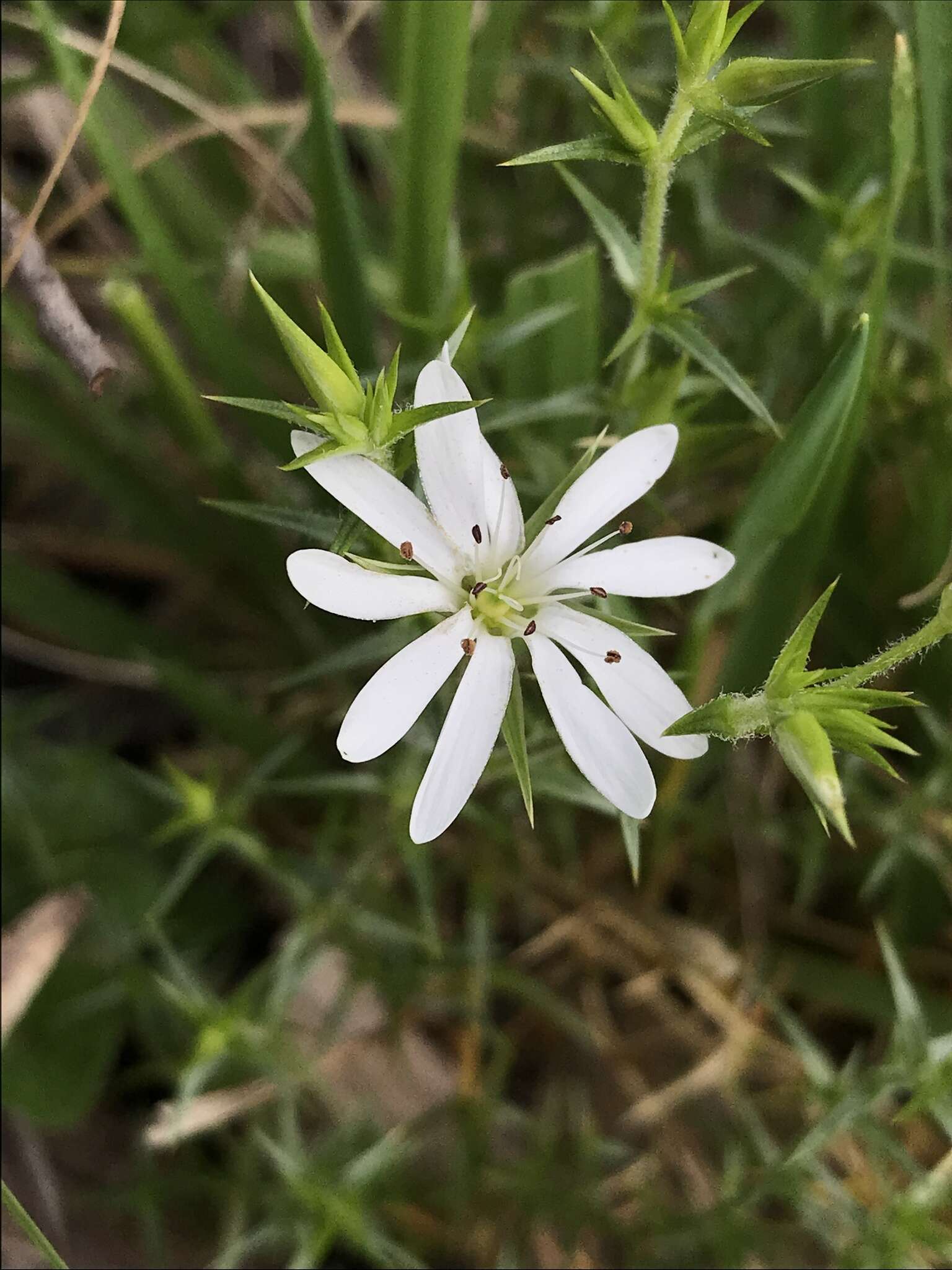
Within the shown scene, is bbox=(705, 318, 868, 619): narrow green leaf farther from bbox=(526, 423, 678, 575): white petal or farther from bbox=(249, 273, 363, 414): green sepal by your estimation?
bbox=(249, 273, 363, 414): green sepal

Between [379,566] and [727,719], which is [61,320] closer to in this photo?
[379,566]

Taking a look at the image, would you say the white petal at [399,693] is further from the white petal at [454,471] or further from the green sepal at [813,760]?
the green sepal at [813,760]

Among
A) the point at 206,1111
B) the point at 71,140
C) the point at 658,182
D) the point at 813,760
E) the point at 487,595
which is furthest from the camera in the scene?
the point at 206,1111

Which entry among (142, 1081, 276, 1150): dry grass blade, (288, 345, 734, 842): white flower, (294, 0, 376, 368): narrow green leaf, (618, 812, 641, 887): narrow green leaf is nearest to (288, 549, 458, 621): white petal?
(288, 345, 734, 842): white flower

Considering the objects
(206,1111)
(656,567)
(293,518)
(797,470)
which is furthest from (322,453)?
(206,1111)

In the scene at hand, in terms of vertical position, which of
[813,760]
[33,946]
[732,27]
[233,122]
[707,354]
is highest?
[233,122]

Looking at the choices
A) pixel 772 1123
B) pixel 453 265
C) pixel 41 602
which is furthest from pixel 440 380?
pixel 772 1123
